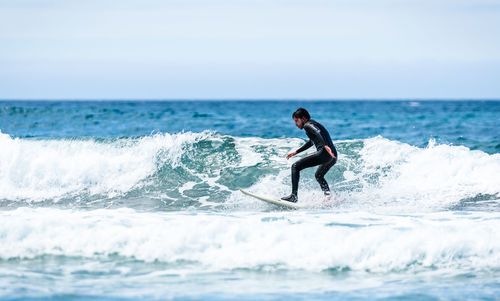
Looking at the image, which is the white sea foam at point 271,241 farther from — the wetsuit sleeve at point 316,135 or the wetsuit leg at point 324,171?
the wetsuit sleeve at point 316,135

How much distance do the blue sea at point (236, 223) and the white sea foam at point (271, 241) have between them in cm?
2

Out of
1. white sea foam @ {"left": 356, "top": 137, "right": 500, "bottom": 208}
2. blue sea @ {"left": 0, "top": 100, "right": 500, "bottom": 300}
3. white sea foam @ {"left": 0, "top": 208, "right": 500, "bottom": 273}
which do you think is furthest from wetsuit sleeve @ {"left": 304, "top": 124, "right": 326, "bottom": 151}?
white sea foam @ {"left": 356, "top": 137, "right": 500, "bottom": 208}

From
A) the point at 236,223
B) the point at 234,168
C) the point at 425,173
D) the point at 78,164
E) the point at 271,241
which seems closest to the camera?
the point at 271,241

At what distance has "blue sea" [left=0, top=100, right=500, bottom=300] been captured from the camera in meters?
5.57

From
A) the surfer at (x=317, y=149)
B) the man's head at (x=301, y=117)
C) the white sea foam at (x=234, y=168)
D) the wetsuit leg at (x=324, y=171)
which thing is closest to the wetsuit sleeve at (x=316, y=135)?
the surfer at (x=317, y=149)

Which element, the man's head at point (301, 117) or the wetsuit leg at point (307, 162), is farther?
the wetsuit leg at point (307, 162)

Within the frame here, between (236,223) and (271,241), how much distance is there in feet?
2.49

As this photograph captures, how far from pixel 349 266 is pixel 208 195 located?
4.91 meters

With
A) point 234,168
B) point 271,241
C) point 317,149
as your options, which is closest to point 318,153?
point 317,149

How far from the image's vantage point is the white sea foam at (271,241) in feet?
20.6

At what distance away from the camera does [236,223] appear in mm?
7305

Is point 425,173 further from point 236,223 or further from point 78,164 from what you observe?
point 78,164

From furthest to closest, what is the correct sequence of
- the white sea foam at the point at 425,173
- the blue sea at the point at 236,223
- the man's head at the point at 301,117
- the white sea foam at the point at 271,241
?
the white sea foam at the point at 425,173, the man's head at the point at 301,117, the white sea foam at the point at 271,241, the blue sea at the point at 236,223

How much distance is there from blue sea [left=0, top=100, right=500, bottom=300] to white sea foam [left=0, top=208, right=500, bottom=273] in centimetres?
2
